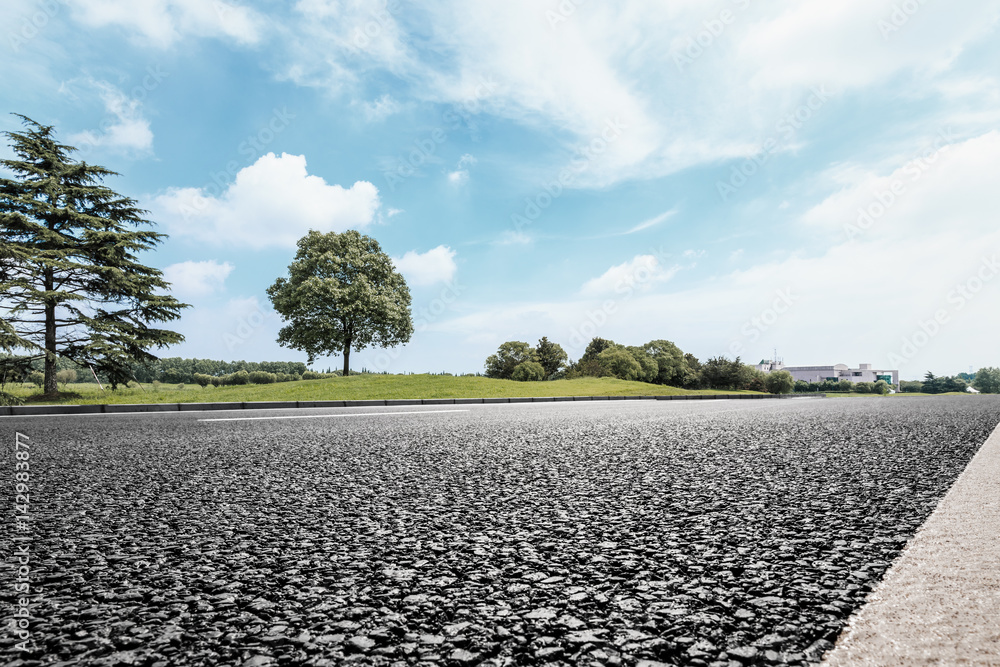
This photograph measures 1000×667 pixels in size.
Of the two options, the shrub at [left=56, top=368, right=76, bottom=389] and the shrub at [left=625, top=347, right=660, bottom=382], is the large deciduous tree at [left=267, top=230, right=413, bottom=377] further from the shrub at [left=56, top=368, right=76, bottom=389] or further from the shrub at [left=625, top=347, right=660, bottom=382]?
the shrub at [left=625, top=347, right=660, bottom=382]

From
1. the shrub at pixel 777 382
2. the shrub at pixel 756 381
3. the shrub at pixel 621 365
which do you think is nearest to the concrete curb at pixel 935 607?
the shrub at pixel 621 365

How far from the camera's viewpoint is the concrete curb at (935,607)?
56.2 inches

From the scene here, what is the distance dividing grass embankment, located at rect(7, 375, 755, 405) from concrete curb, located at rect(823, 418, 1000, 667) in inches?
683

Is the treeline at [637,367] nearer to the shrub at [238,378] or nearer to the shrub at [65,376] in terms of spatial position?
the shrub at [238,378]

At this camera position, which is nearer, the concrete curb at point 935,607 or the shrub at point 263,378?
the concrete curb at point 935,607

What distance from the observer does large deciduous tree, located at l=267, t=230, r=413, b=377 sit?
3406 cm

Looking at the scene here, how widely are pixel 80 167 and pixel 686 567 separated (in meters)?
30.2

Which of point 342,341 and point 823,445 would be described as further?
point 342,341

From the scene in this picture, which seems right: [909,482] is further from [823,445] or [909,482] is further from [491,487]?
[491,487]

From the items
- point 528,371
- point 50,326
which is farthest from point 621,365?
point 50,326

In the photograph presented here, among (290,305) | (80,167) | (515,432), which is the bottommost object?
(515,432)

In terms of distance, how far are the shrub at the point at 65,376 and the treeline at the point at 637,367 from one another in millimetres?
31270

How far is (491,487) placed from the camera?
3771mm

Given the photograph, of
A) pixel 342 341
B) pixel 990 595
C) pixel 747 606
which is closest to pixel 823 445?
pixel 990 595
